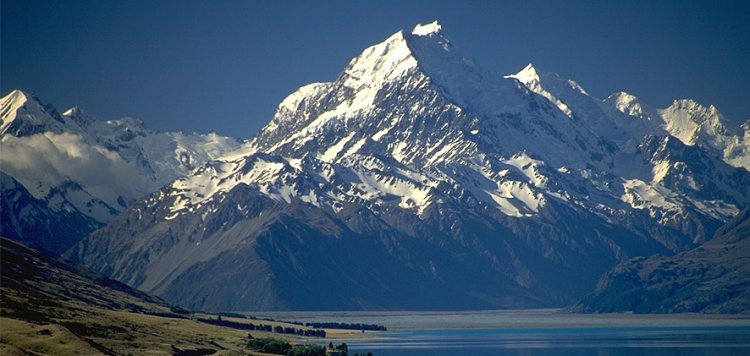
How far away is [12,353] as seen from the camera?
653ft
